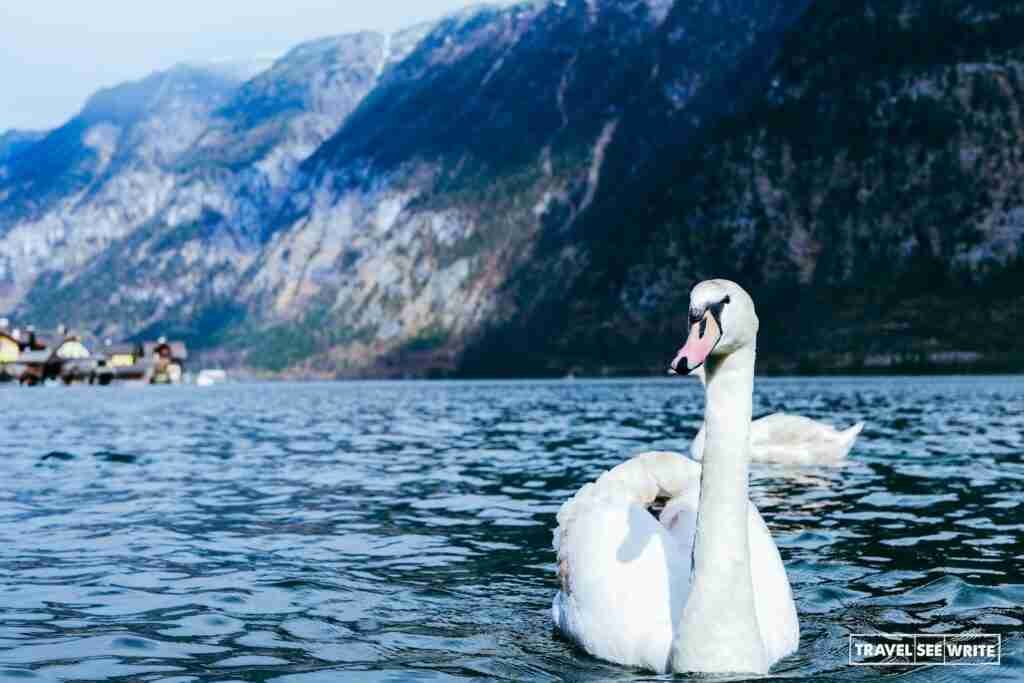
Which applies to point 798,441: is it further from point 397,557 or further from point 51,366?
point 51,366

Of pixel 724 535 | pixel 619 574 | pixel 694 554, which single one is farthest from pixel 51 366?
pixel 724 535

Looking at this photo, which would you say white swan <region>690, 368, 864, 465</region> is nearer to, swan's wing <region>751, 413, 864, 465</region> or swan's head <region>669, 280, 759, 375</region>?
swan's wing <region>751, 413, 864, 465</region>

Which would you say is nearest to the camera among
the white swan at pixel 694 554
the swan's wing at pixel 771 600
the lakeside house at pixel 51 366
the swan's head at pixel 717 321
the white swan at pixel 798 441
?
the swan's head at pixel 717 321

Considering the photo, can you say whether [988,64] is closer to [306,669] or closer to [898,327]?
[898,327]

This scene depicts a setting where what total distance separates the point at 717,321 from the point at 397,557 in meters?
9.69

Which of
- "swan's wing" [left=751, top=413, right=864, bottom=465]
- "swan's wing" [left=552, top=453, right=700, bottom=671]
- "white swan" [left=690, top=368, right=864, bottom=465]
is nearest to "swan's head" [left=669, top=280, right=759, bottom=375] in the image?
"swan's wing" [left=552, top=453, right=700, bottom=671]

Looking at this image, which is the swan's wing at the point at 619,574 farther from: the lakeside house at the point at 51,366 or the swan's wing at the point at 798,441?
the lakeside house at the point at 51,366

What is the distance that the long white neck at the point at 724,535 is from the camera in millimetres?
8844

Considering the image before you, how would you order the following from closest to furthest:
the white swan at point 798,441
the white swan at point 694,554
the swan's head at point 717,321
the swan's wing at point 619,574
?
the swan's head at point 717,321 < the white swan at point 694,554 < the swan's wing at point 619,574 < the white swan at point 798,441

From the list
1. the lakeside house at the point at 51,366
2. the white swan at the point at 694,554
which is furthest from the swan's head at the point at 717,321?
the lakeside house at the point at 51,366

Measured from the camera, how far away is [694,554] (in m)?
9.05

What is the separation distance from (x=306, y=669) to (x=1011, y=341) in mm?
159014

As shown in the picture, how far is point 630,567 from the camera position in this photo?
33.5ft

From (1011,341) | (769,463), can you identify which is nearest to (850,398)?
(769,463)
